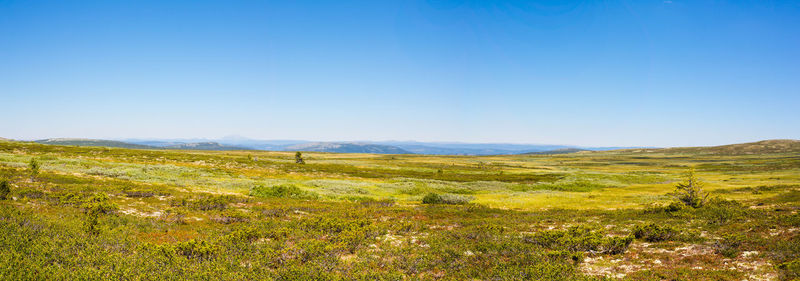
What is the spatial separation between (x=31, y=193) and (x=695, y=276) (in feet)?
107

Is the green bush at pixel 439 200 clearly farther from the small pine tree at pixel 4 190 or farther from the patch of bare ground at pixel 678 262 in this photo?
the small pine tree at pixel 4 190

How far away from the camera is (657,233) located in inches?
619

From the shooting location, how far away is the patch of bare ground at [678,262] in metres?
10.9

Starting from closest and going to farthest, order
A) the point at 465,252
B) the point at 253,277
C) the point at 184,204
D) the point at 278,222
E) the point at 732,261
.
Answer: the point at 253,277 → the point at 732,261 → the point at 465,252 → the point at 278,222 → the point at 184,204

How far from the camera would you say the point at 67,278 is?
7.99m

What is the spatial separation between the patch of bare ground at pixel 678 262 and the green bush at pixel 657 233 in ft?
4.28

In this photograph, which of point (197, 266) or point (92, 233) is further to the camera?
point (92, 233)

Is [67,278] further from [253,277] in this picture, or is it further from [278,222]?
[278,222]

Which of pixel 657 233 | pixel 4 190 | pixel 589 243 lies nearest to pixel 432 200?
pixel 589 243

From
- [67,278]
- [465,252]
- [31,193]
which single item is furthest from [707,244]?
[31,193]

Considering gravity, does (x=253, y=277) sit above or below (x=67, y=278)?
below

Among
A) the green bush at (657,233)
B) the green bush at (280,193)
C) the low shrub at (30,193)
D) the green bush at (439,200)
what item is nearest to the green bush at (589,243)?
the green bush at (657,233)

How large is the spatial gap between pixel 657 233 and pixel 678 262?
149 inches

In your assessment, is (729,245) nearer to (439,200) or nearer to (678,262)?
(678,262)
